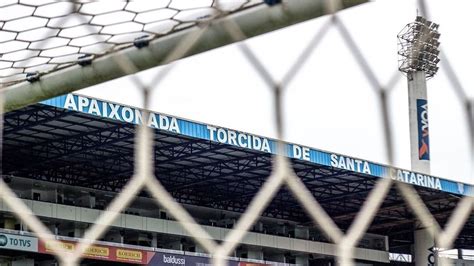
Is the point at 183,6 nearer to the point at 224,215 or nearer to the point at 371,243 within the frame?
the point at 224,215

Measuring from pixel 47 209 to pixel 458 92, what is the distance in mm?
17225

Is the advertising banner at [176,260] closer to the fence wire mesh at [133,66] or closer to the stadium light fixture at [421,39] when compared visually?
the stadium light fixture at [421,39]

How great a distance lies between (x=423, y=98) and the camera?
24.9 m

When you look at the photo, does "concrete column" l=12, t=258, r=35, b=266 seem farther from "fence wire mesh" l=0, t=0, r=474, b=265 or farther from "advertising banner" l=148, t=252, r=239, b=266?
"fence wire mesh" l=0, t=0, r=474, b=265

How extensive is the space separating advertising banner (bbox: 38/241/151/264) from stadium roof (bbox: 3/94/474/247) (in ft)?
5.17

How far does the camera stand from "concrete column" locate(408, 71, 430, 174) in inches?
962

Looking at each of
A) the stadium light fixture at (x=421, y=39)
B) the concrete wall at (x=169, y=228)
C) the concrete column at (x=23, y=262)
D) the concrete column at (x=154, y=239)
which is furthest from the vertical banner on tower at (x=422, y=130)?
the concrete column at (x=23, y=262)

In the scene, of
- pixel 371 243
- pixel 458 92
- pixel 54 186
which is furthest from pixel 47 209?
pixel 458 92

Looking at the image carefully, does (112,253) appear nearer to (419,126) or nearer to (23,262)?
(23,262)

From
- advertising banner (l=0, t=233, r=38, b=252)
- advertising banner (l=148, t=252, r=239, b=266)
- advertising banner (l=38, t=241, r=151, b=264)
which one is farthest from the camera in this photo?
advertising banner (l=148, t=252, r=239, b=266)

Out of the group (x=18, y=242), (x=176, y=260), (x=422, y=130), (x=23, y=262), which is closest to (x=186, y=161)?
(x=176, y=260)

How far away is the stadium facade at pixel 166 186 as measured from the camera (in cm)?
1655

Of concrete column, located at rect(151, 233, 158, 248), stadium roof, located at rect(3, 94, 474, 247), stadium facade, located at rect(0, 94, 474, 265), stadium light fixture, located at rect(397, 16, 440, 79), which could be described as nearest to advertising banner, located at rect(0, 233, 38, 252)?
stadium facade, located at rect(0, 94, 474, 265)

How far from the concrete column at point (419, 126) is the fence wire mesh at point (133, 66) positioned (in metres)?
20.6
